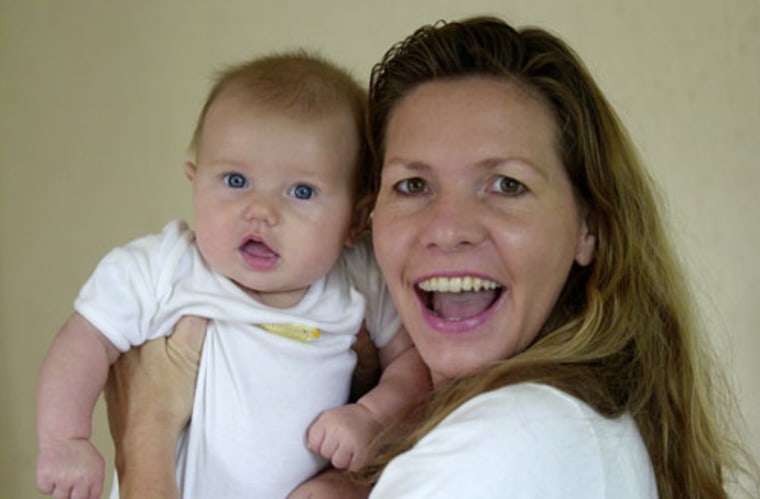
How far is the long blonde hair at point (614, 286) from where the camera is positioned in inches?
46.6

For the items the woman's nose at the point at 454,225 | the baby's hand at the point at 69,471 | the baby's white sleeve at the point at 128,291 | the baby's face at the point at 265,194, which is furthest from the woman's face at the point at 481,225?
the baby's hand at the point at 69,471

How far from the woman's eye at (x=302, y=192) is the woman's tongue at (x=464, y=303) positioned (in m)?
0.22

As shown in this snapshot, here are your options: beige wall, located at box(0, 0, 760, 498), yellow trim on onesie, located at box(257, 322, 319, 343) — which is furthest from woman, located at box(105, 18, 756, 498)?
beige wall, located at box(0, 0, 760, 498)

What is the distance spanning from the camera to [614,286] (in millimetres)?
1227

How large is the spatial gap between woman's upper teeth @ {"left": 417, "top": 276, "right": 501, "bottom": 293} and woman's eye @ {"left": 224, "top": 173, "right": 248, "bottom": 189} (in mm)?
278

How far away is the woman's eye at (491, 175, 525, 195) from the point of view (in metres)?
1.21

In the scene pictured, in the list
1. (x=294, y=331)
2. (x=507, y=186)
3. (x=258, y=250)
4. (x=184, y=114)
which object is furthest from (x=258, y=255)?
(x=184, y=114)

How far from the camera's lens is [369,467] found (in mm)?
1185

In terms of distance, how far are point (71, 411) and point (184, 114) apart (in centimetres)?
165

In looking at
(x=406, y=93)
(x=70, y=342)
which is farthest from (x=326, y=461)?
(x=406, y=93)

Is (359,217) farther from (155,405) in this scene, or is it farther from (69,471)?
(69,471)

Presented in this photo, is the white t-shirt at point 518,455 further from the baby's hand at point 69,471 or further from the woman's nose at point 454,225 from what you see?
the baby's hand at point 69,471

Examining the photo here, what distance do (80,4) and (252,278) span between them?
1.69 meters

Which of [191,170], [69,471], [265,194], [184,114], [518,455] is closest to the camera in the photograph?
[518,455]
